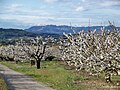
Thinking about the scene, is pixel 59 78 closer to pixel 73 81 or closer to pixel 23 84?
pixel 73 81

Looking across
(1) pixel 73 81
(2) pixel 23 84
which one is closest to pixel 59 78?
(1) pixel 73 81

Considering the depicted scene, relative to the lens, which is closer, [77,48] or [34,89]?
[34,89]

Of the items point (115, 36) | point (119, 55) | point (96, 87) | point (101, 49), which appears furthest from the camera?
point (96, 87)

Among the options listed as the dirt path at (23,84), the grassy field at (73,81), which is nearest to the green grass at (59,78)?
the grassy field at (73,81)

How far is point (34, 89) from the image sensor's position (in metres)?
26.3

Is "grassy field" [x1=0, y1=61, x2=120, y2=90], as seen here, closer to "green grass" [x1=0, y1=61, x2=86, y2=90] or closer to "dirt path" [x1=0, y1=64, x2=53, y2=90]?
"green grass" [x1=0, y1=61, x2=86, y2=90]

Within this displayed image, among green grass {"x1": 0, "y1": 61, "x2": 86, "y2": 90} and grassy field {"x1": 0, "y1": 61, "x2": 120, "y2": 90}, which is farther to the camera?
green grass {"x1": 0, "y1": 61, "x2": 86, "y2": 90}

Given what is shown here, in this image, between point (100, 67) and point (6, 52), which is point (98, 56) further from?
point (6, 52)

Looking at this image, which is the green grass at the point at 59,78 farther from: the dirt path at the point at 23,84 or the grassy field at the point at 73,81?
the dirt path at the point at 23,84

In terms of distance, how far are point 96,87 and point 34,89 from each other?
4503 mm

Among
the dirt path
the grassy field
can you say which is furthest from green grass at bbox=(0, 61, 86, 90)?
the dirt path

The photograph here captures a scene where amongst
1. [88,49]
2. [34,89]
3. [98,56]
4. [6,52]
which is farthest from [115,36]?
[6,52]

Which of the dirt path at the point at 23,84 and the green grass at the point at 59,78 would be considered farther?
the green grass at the point at 59,78

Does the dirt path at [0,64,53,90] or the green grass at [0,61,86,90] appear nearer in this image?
the dirt path at [0,64,53,90]
